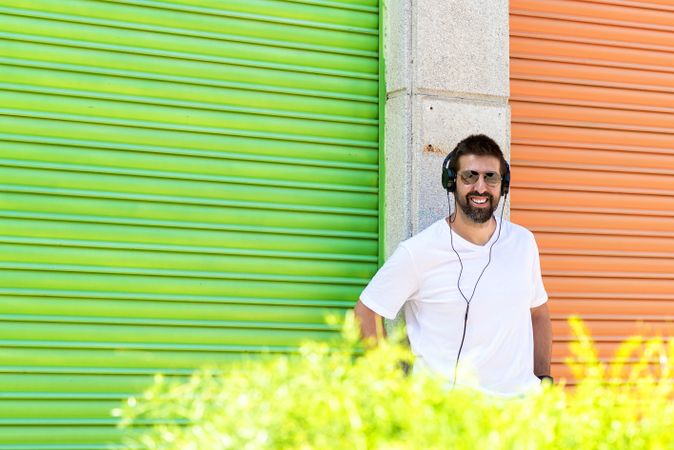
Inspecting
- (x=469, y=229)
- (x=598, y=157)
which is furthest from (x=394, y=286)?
(x=598, y=157)

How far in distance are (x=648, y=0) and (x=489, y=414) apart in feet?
17.8

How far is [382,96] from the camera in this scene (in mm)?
6723

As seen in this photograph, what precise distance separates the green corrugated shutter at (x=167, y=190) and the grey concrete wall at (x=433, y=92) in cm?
17

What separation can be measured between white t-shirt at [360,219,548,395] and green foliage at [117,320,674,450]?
236 cm

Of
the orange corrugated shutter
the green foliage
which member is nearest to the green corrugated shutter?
the orange corrugated shutter

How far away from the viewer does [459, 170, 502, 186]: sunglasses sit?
585 cm

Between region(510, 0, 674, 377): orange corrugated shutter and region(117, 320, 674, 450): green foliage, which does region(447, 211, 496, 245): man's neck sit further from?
region(117, 320, 674, 450): green foliage

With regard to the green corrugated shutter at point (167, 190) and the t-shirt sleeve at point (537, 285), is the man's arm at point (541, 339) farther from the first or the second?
the green corrugated shutter at point (167, 190)

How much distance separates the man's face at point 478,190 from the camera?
583cm

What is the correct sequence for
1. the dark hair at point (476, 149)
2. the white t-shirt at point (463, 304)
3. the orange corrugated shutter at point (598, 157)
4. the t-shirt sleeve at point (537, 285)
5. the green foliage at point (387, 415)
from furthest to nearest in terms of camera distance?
the orange corrugated shutter at point (598, 157), the t-shirt sleeve at point (537, 285), the dark hair at point (476, 149), the white t-shirt at point (463, 304), the green foliage at point (387, 415)

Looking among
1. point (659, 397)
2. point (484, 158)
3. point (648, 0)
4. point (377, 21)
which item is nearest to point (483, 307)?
point (484, 158)

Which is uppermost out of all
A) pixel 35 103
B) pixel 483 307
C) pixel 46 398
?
pixel 35 103

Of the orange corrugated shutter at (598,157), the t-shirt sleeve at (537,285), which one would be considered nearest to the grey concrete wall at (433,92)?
the orange corrugated shutter at (598,157)

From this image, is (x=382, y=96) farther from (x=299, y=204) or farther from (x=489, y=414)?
(x=489, y=414)
